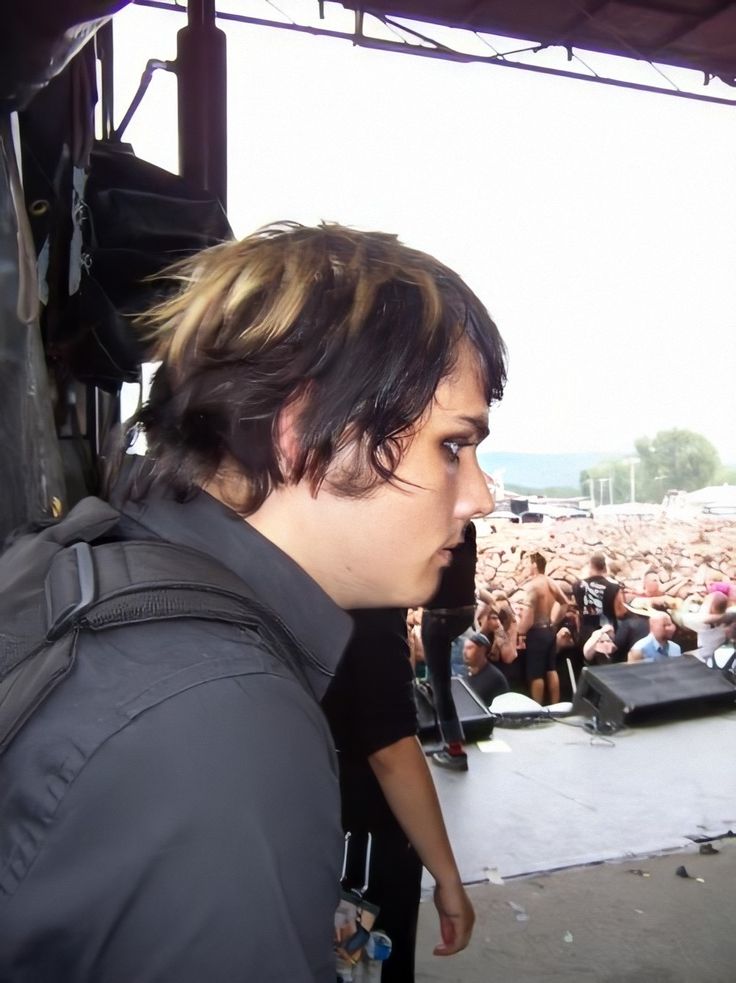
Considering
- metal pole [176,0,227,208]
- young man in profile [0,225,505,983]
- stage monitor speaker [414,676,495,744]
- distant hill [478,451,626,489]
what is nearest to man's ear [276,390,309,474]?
young man in profile [0,225,505,983]

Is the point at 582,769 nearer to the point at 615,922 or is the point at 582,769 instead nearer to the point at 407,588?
the point at 615,922

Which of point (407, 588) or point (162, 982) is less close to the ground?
point (407, 588)

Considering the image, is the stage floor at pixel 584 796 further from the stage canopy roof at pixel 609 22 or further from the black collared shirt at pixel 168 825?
the stage canopy roof at pixel 609 22

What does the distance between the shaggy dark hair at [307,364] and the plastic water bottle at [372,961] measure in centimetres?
89

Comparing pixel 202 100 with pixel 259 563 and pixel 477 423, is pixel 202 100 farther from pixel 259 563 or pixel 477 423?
pixel 259 563

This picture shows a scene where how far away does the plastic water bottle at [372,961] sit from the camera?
4.06ft

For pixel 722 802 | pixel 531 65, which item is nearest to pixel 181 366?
pixel 722 802

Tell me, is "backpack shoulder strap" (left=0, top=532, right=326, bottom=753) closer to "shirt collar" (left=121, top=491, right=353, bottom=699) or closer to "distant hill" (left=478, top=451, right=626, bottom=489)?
"shirt collar" (left=121, top=491, right=353, bottom=699)

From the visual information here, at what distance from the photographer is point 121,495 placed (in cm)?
67

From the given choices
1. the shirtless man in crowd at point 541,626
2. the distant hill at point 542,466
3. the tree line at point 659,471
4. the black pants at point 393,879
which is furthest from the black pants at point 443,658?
the tree line at point 659,471

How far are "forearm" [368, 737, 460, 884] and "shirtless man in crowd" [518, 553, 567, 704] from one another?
4.39 metres

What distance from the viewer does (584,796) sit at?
3430 mm

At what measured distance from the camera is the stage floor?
9.73ft

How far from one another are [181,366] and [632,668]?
4.62 metres
